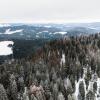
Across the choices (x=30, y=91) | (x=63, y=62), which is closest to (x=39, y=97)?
(x=30, y=91)

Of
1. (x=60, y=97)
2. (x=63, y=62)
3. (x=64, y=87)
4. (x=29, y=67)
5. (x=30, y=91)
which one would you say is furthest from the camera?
(x=63, y=62)

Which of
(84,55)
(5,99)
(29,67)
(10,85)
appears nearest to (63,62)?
(84,55)

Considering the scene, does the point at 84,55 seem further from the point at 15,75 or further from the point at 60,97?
the point at 60,97

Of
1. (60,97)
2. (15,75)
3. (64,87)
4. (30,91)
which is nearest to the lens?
(60,97)

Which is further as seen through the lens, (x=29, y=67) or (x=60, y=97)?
(x=29, y=67)

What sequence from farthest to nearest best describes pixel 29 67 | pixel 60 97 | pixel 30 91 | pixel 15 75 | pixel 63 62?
pixel 63 62, pixel 29 67, pixel 15 75, pixel 30 91, pixel 60 97

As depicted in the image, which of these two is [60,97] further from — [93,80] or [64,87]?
[93,80]

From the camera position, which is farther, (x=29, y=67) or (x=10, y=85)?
(x=29, y=67)

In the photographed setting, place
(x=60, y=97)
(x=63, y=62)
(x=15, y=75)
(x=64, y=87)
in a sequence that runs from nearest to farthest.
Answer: (x=60, y=97) → (x=64, y=87) → (x=15, y=75) → (x=63, y=62)
